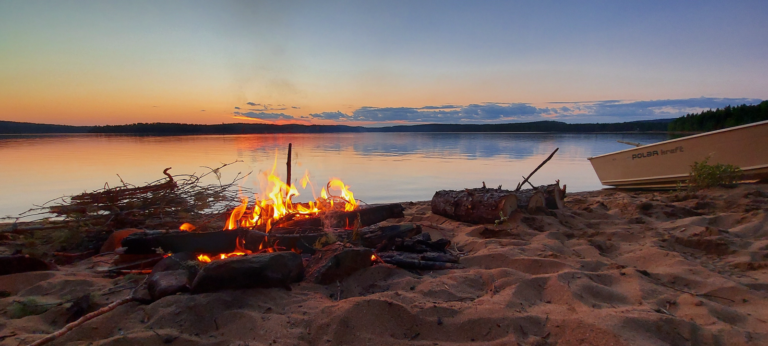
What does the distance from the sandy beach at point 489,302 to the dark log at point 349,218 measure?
137cm

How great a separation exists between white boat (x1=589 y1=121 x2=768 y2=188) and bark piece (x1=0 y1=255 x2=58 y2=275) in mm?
11587

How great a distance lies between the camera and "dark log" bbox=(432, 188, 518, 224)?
586 cm

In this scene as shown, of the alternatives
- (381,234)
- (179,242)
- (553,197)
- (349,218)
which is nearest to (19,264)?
(179,242)

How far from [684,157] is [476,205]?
6.66 metres

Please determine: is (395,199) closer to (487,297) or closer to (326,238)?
(326,238)

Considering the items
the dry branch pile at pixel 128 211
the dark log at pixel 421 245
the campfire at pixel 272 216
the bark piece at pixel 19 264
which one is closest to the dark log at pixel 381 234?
the dark log at pixel 421 245

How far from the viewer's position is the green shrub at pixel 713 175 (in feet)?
25.2

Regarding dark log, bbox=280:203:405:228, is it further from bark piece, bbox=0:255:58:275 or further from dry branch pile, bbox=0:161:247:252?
bark piece, bbox=0:255:58:275

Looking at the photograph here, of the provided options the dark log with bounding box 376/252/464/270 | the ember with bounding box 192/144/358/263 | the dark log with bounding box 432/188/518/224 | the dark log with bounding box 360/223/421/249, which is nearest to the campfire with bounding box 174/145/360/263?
the ember with bounding box 192/144/358/263

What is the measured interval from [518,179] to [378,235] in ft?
38.0

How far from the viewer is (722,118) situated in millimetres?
48219

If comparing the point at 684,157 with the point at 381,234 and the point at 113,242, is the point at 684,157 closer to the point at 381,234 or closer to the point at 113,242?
the point at 381,234

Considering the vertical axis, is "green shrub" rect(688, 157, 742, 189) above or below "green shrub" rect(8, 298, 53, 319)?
above

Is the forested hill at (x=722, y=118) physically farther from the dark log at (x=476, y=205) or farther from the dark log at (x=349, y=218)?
the dark log at (x=349, y=218)
